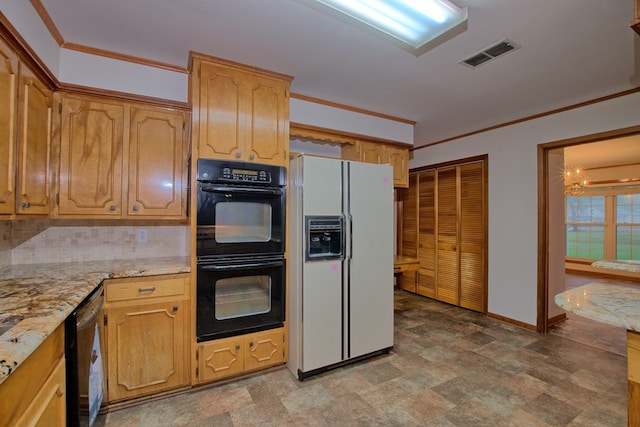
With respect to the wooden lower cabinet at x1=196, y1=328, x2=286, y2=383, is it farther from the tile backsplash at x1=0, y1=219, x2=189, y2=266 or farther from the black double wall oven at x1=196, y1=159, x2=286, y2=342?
the tile backsplash at x1=0, y1=219, x2=189, y2=266

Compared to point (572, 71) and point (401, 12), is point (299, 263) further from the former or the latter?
point (572, 71)

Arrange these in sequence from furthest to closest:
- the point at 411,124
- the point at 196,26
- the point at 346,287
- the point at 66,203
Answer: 1. the point at 411,124
2. the point at 346,287
3. the point at 66,203
4. the point at 196,26

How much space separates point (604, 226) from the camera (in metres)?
6.71

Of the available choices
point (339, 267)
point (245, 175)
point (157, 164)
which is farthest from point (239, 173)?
point (339, 267)

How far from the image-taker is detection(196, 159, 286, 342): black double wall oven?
2.19 metres

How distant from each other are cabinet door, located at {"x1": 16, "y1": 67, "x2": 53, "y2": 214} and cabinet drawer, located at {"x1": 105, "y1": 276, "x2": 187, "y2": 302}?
0.65 meters

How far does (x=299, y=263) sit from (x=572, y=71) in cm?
267

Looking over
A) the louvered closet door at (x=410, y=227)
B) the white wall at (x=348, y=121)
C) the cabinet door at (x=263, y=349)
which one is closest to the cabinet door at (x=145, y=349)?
the cabinet door at (x=263, y=349)

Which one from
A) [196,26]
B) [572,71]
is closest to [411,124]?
[572,71]

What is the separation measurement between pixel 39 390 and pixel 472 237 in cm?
437

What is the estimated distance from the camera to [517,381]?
239 cm

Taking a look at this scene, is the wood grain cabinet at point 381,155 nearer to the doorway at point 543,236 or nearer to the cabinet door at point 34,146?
the doorway at point 543,236

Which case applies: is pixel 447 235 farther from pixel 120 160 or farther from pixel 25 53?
pixel 25 53

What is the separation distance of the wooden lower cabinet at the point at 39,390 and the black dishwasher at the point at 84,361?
0.16ft
